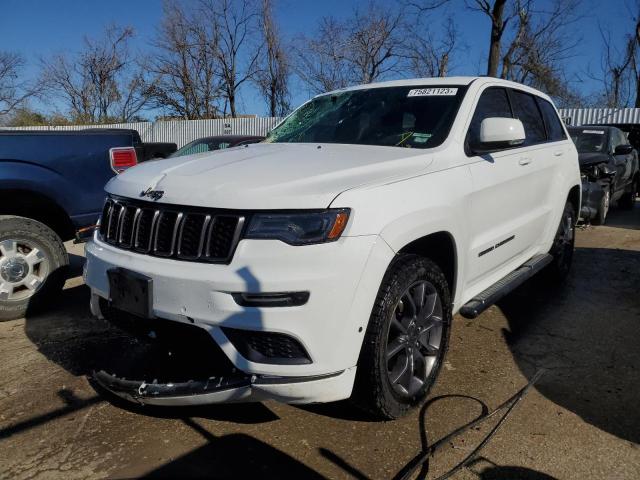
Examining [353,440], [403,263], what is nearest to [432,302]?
[403,263]

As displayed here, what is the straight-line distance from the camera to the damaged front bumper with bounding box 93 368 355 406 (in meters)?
2.18

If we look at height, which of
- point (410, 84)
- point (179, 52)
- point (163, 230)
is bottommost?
point (163, 230)

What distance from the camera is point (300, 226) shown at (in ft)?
7.18

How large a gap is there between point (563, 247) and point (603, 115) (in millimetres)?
16116

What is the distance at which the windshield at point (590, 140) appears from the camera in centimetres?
915

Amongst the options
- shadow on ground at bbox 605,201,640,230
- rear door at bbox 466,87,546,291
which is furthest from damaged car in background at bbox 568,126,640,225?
rear door at bbox 466,87,546,291

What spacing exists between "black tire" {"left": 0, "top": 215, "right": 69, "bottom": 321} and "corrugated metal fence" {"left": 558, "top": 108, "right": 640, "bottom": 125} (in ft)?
56.8

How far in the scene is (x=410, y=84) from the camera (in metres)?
3.65

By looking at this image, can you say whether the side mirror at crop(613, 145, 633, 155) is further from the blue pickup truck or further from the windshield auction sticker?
the blue pickup truck

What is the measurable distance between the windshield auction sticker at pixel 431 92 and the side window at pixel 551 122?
1.59 metres

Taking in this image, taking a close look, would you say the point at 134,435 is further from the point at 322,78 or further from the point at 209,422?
the point at 322,78

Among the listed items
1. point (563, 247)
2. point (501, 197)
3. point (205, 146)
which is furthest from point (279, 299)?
point (205, 146)

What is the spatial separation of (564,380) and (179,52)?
100 ft

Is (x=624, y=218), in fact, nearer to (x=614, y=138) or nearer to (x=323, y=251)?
(x=614, y=138)
